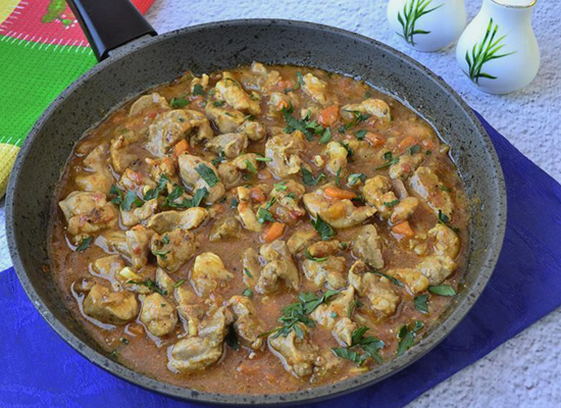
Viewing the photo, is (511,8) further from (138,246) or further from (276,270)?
(138,246)

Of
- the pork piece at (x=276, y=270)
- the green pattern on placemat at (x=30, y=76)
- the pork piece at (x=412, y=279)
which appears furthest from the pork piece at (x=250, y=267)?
the green pattern on placemat at (x=30, y=76)

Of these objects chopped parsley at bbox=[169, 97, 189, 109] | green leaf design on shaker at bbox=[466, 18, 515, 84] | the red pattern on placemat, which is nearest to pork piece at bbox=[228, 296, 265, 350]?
chopped parsley at bbox=[169, 97, 189, 109]

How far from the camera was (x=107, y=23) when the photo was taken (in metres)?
3.92

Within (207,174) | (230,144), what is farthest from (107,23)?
(207,174)

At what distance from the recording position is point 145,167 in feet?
12.0

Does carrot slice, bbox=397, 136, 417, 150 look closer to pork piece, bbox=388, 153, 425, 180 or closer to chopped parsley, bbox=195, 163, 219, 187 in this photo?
pork piece, bbox=388, 153, 425, 180

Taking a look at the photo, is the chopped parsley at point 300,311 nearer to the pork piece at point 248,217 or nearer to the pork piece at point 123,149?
the pork piece at point 248,217

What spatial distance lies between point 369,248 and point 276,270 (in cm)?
45

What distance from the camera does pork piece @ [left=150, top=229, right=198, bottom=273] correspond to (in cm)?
319

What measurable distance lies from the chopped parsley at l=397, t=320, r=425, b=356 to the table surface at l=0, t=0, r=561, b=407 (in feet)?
1.22

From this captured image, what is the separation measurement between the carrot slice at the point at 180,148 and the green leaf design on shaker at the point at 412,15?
5.69ft

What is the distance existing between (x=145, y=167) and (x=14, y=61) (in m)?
1.57

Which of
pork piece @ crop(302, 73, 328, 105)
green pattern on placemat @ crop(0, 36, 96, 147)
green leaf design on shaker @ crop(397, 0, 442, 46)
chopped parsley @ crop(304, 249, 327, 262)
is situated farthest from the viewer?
green leaf design on shaker @ crop(397, 0, 442, 46)

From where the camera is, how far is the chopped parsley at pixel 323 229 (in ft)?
10.9
